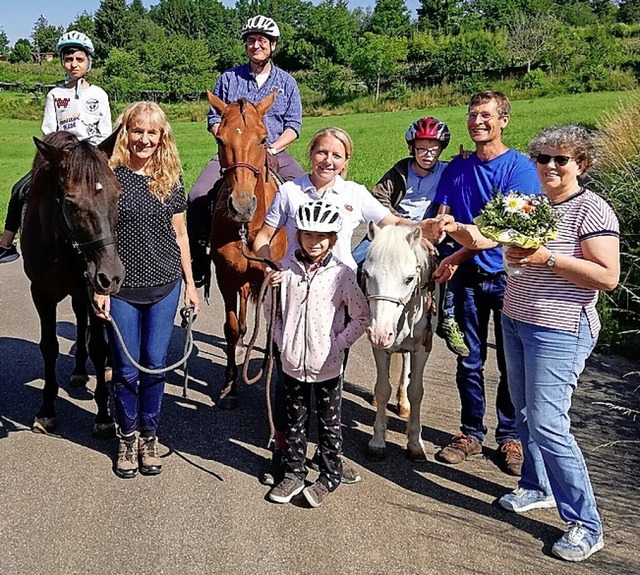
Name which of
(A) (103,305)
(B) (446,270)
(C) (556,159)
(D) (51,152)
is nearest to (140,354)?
(A) (103,305)

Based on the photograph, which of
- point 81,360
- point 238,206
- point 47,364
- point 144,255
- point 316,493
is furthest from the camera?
point 81,360

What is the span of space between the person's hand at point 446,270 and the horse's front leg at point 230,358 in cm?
210

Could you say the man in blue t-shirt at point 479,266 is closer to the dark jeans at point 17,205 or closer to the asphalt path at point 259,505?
the asphalt path at point 259,505

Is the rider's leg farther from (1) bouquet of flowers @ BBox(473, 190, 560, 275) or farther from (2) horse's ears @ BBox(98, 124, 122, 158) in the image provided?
(1) bouquet of flowers @ BBox(473, 190, 560, 275)

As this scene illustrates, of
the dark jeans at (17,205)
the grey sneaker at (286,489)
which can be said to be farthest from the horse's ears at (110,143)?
the grey sneaker at (286,489)

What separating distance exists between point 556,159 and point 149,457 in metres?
3.24

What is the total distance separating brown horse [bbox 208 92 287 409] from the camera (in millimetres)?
4824

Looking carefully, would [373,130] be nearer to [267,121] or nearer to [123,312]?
[267,121]

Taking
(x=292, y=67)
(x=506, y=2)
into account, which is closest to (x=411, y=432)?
(x=292, y=67)

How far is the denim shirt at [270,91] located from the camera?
629 cm

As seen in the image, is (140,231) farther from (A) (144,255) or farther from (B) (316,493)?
(B) (316,493)

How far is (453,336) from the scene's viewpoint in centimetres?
445

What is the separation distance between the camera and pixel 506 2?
3543 inches

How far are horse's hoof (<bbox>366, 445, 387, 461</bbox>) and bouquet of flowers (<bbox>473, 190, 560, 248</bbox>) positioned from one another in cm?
201
